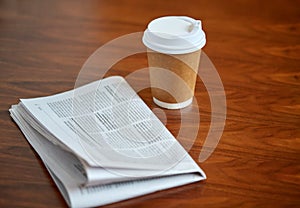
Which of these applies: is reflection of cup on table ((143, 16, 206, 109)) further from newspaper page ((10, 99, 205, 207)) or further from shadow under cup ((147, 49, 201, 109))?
newspaper page ((10, 99, 205, 207))

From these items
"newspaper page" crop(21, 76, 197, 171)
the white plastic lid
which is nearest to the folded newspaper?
"newspaper page" crop(21, 76, 197, 171)

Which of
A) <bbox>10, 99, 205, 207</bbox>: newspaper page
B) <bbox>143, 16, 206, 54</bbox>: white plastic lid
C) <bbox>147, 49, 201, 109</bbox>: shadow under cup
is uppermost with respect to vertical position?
<bbox>143, 16, 206, 54</bbox>: white plastic lid

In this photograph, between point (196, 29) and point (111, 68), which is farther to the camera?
point (111, 68)

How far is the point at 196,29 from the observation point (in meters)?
1.02

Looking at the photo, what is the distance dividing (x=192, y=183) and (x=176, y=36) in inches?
11.5

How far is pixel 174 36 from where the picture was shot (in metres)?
1.00

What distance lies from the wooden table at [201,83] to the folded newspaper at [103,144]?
0.02 m

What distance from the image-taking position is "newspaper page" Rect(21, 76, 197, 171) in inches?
35.9

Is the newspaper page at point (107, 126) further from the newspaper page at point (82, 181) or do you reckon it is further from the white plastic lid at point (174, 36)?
the white plastic lid at point (174, 36)

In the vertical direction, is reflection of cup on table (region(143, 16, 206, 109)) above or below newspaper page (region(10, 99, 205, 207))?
above

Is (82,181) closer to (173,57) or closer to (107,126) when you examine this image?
(107,126)

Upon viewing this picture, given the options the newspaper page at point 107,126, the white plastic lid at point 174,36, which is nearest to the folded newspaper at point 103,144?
the newspaper page at point 107,126

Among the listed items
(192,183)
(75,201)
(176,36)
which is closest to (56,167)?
(75,201)

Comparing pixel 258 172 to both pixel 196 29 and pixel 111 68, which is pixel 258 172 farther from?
pixel 111 68
